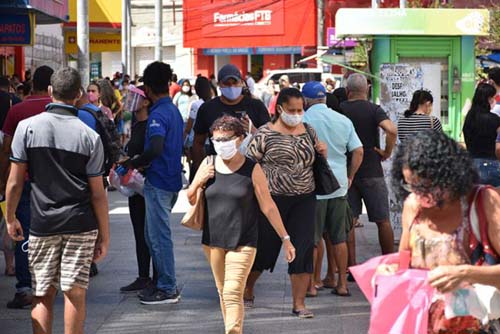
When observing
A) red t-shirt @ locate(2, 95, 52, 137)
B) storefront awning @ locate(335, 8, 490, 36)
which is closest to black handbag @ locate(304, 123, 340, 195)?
red t-shirt @ locate(2, 95, 52, 137)

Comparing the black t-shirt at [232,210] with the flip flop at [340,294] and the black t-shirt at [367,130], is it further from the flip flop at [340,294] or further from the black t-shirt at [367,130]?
the black t-shirt at [367,130]

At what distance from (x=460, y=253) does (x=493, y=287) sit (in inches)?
8.0

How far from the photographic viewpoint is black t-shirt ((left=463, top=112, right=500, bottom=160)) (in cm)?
1027

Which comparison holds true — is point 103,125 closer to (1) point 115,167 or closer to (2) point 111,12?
(1) point 115,167

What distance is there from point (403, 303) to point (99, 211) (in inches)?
110

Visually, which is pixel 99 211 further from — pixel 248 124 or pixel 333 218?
pixel 333 218

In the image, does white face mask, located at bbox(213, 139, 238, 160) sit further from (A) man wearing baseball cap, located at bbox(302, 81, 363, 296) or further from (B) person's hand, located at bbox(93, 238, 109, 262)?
(A) man wearing baseball cap, located at bbox(302, 81, 363, 296)

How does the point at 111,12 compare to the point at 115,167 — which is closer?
the point at 115,167

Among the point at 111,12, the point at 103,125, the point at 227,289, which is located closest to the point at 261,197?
the point at 227,289

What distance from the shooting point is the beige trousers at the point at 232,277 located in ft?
23.3

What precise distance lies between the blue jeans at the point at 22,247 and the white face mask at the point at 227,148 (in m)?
2.28

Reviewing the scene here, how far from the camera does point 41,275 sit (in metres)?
6.79

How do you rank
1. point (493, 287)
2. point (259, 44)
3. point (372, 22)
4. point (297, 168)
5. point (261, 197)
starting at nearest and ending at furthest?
point (493, 287)
point (261, 197)
point (297, 168)
point (372, 22)
point (259, 44)

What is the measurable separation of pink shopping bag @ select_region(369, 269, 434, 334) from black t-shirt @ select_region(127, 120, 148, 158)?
16.4 feet
